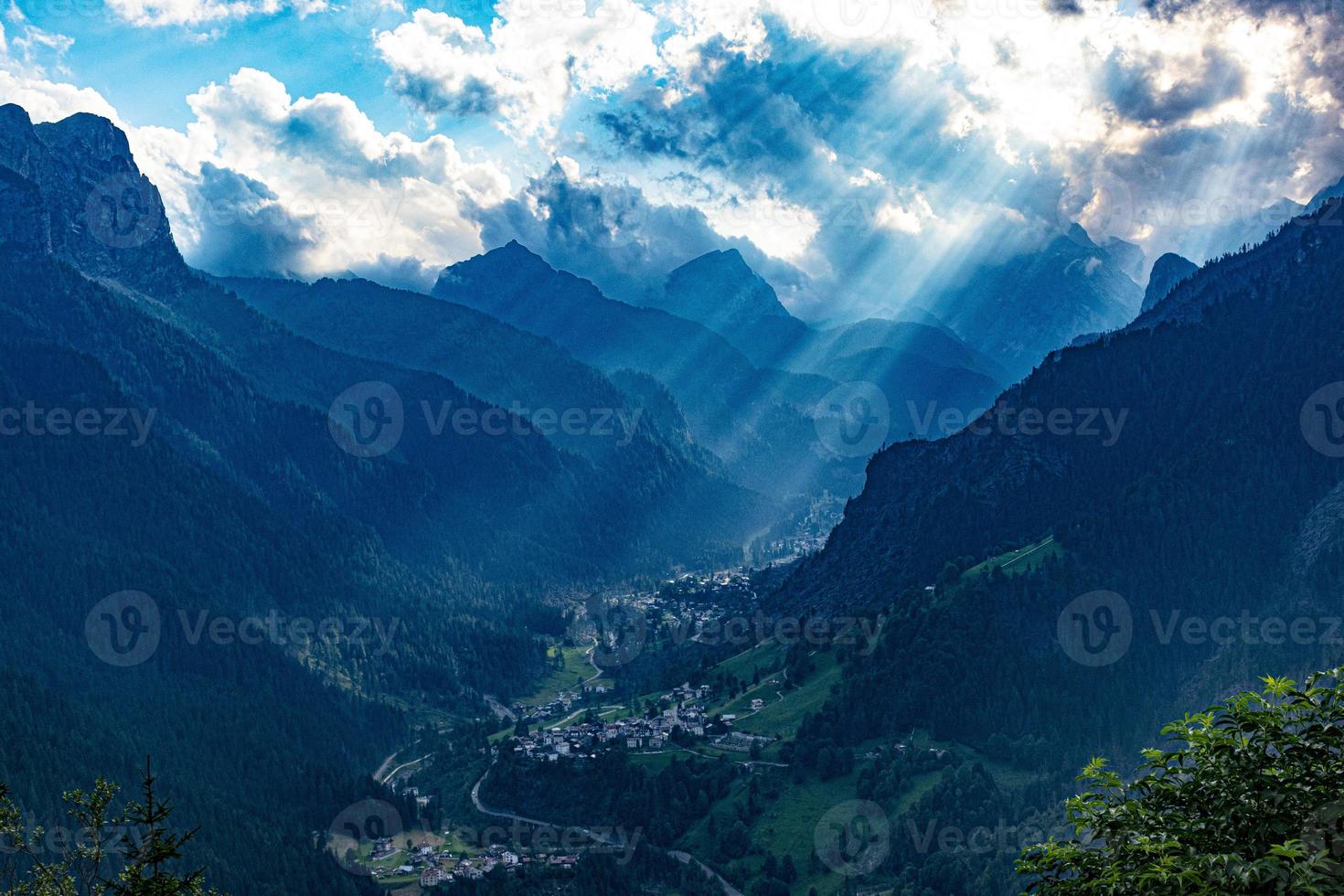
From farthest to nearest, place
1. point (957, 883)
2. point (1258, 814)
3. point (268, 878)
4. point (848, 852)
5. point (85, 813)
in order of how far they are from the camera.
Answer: point (268, 878) → point (848, 852) → point (957, 883) → point (85, 813) → point (1258, 814)

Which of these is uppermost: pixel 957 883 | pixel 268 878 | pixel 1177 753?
pixel 1177 753

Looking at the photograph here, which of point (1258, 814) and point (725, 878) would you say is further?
point (725, 878)

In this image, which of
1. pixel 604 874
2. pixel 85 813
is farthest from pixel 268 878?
pixel 85 813

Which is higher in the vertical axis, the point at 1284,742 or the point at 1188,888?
the point at 1284,742

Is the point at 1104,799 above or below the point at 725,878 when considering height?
above

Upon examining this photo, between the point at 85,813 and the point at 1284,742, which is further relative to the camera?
the point at 85,813

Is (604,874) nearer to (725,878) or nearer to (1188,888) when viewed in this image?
(725,878)

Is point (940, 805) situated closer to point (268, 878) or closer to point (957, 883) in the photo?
point (957, 883)

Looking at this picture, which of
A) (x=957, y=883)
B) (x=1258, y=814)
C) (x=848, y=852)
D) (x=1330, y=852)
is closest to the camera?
(x=1330, y=852)

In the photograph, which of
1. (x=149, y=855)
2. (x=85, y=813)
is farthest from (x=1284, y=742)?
(x=85, y=813)
